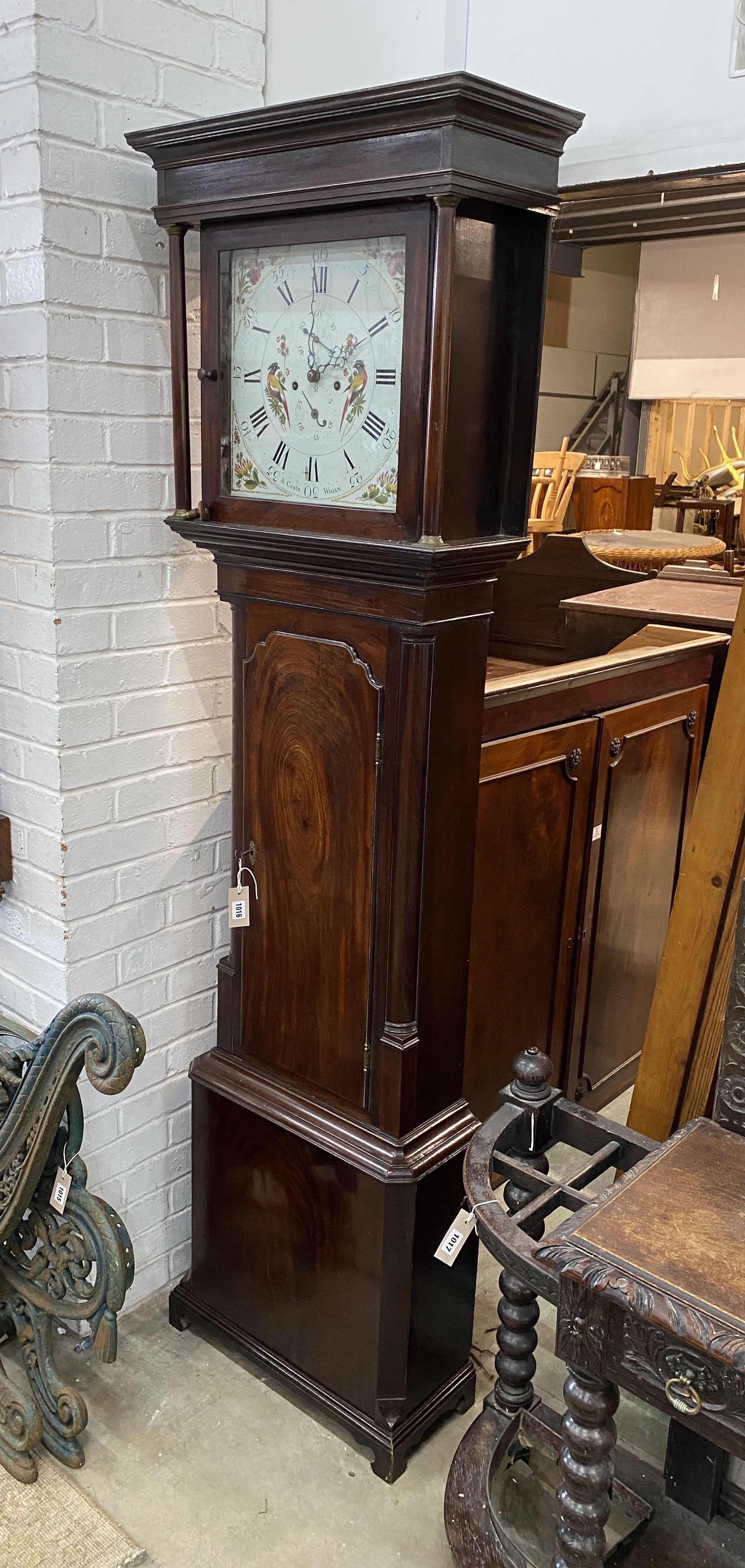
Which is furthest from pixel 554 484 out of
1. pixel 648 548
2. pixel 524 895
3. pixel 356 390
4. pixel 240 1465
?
pixel 240 1465

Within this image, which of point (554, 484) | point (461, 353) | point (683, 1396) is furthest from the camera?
point (554, 484)

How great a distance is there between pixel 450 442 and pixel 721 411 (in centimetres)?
682

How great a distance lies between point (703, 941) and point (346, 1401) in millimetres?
918

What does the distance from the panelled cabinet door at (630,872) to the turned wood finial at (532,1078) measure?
0.87 metres

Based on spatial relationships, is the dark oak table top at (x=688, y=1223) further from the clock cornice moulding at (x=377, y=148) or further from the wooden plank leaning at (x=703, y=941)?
the clock cornice moulding at (x=377, y=148)

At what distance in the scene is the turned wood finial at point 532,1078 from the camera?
5.40ft

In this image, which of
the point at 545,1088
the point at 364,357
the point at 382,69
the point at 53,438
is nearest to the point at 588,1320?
the point at 545,1088

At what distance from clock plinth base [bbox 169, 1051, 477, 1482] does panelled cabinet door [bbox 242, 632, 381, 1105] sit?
3.7 inches

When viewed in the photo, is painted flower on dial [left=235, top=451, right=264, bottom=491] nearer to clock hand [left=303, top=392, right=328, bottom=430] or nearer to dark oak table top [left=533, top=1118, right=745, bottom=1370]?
clock hand [left=303, top=392, right=328, bottom=430]

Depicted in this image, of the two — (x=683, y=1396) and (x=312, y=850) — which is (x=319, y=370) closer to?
(x=312, y=850)

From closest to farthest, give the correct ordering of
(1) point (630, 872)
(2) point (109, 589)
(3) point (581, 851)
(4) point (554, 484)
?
(2) point (109, 589) → (3) point (581, 851) → (1) point (630, 872) → (4) point (554, 484)

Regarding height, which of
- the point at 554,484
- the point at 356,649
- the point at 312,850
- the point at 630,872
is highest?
the point at 554,484

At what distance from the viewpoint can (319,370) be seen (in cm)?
Answer: 154

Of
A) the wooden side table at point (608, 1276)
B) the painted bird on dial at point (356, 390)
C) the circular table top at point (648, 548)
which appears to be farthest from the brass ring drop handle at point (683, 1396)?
the circular table top at point (648, 548)
